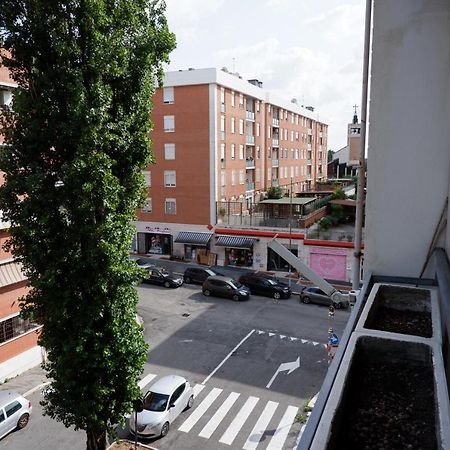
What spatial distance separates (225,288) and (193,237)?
9.27 m

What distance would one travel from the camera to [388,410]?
14.1 feet

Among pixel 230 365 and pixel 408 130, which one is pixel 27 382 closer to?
pixel 230 365

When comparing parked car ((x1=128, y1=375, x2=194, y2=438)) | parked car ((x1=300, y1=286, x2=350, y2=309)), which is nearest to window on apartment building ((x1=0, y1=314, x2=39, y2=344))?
parked car ((x1=128, y1=375, x2=194, y2=438))

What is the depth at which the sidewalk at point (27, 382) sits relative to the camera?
1675 centimetres

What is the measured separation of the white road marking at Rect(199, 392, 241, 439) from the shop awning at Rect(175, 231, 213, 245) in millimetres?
19868

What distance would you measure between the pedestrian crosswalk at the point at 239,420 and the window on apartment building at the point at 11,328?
7.70 meters

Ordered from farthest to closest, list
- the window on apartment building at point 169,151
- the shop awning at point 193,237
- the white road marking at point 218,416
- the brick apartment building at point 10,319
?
the window on apartment building at point 169,151 < the shop awning at point 193,237 < the brick apartment building at point 10,319 < the white road marking at point 218,416

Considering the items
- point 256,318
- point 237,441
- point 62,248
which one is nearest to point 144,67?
point 62,248

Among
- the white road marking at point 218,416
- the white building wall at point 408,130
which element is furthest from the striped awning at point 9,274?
the white building wall at point 408,130

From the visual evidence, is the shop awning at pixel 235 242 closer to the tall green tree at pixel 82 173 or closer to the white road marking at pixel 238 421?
the white road marking at pixel 238 421

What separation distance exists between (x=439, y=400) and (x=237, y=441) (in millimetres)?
11293

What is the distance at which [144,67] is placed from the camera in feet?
30.9

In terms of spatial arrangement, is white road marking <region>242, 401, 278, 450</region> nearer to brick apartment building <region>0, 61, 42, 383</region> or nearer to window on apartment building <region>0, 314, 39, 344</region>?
brick apartment building <region>0, 61, 42, 383</region>

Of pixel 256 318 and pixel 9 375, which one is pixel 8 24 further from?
pixel 256 318
